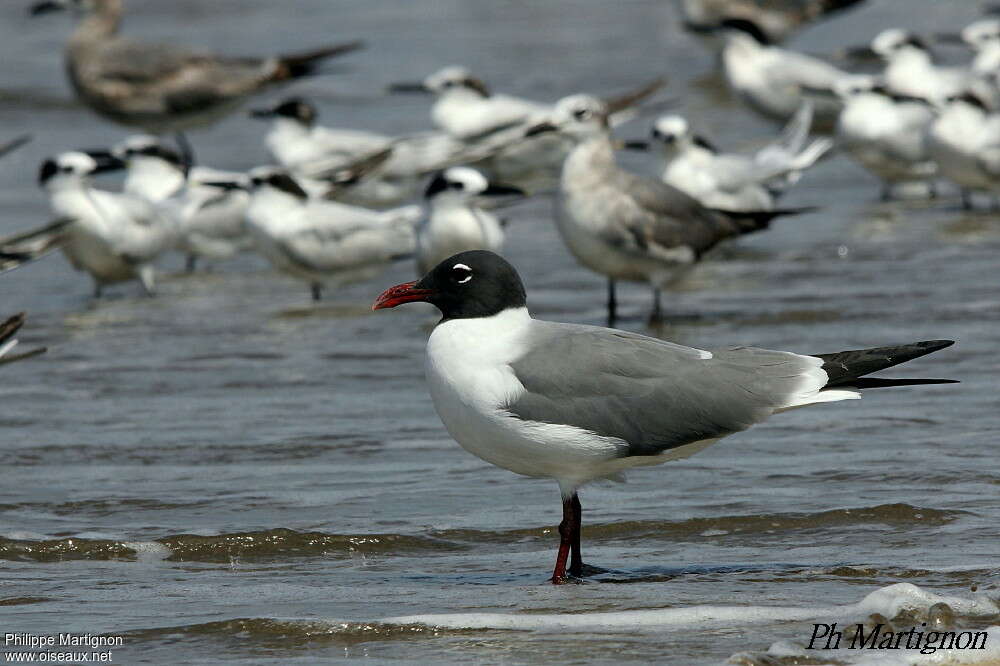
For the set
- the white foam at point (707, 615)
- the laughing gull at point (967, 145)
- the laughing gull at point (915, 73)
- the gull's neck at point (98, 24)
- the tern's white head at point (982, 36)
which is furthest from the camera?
the tern's white head at point (982, 36)

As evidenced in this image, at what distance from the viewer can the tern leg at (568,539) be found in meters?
5.27

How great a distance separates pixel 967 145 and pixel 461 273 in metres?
7.45

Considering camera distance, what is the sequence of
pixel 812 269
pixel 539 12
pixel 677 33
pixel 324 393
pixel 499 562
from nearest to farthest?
pixel 499 562
pixel 324 393
pixel 812 269
pixel 677 33
pixel 539 12

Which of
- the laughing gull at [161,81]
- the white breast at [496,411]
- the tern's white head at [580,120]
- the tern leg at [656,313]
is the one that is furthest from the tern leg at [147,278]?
the white breast at [496,411]

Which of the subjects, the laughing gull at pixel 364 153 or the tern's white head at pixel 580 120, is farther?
the laughing gull at pixel 364 153

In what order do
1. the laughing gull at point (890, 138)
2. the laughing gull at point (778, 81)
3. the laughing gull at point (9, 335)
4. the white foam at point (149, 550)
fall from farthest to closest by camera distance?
the laughing gull at point (778, 81) → the laughing gull at point (890, 138) → the laughing gull at point (9, 335) → the white foam at point (149, 550)

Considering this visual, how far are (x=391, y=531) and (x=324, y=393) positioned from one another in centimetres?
227

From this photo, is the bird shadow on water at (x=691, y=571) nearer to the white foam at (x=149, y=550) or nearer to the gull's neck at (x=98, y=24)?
the white foam at (x=149, y=550)

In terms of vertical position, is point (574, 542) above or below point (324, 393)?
above

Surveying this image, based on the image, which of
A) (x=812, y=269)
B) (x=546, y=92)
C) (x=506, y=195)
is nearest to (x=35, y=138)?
(x=546, y=92)

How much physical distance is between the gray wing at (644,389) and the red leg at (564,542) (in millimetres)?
259

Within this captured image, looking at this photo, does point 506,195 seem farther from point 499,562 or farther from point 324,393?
point 499,562

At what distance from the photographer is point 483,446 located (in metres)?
5.34

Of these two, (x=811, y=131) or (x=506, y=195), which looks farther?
(x=811, y=131)
